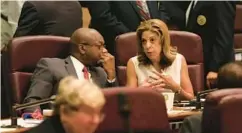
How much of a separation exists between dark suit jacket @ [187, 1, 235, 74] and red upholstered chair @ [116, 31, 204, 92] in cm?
51

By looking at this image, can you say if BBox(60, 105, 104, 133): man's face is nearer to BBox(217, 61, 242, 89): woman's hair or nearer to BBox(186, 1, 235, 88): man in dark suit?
BBox(217, 61, 242, 89): woman's hair

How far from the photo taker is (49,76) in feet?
13.9

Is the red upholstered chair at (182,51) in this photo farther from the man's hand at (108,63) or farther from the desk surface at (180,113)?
the desk surface at (180,113)

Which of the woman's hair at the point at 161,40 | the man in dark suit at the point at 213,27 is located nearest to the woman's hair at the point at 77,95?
the woman's hair at the point at 161,40

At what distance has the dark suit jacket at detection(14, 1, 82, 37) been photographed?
4.74 meters

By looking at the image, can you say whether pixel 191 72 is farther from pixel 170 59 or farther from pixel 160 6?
pixel 160 6

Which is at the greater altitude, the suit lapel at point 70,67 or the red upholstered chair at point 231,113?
the red upholstered chair at point 231,113

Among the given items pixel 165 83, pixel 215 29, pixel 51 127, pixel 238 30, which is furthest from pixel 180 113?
pixel 238 30

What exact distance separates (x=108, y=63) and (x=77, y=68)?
1.31 ft

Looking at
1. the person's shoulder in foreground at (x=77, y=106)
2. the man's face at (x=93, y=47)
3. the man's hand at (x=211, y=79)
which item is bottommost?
the man's hand at (x=211, y=79)

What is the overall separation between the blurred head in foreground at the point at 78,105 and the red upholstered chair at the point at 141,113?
0.33 metres

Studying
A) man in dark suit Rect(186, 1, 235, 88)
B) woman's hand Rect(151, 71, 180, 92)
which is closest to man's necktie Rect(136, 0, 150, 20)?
man in dark suit Rect(186, 1, 235, 88)

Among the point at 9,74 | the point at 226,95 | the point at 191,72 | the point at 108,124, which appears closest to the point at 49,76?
the point at 9,74

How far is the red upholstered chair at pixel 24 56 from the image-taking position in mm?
4297
